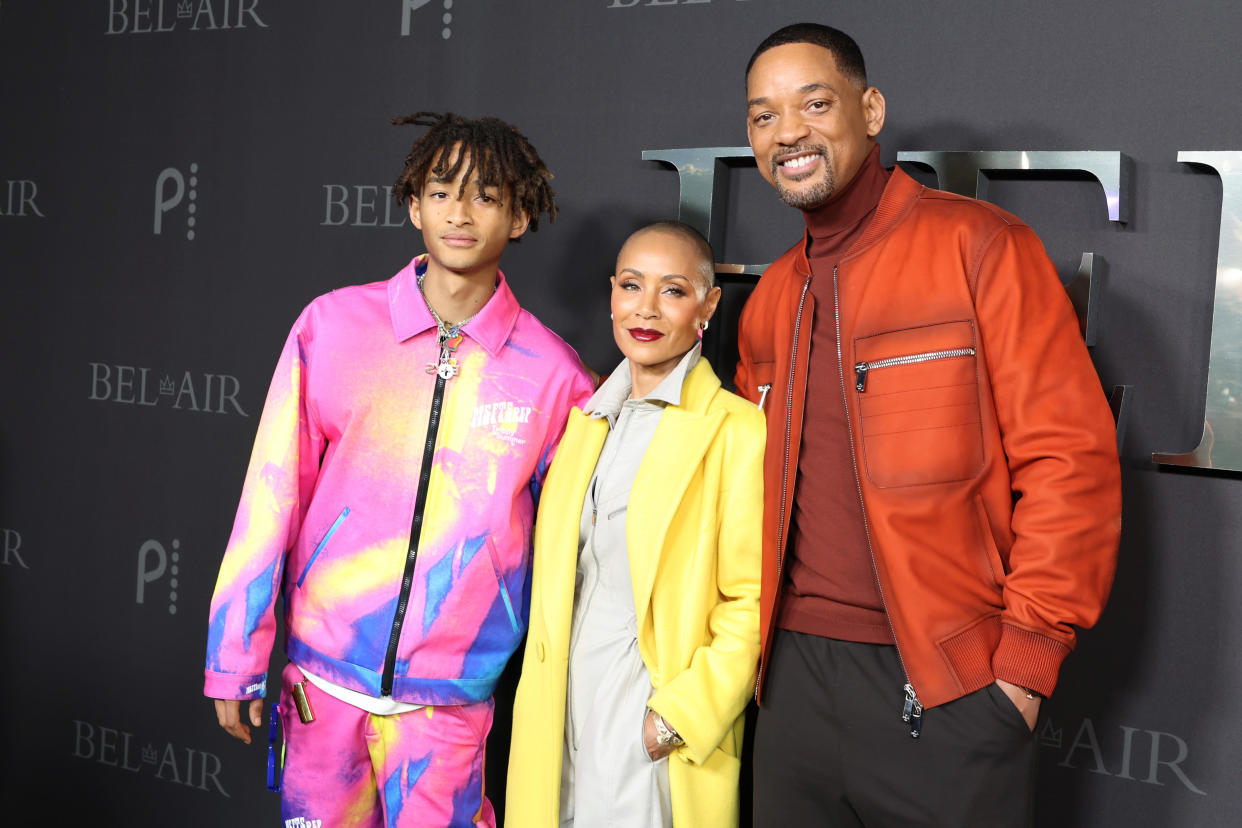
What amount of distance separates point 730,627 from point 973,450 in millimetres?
534

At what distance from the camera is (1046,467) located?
166 centimetres

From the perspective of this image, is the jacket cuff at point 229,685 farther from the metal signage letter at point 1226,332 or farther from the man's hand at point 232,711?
the metal signage letter at point 1226,332

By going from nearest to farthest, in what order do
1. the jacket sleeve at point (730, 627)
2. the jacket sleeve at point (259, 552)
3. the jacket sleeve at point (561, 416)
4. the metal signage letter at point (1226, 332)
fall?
the jacket sleeve at point (730, 627) < the metal signage letter at point (1226, 332) < the jacket sleeve at point (259, 552) < the jacket sleeve at point (561, 416)

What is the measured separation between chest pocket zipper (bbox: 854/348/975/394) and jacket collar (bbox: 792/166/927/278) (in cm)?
21

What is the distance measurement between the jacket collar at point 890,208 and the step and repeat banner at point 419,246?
1.24 ft

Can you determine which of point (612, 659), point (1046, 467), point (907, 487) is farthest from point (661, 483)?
point (1046, 467)

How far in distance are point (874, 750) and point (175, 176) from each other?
8.23 feet

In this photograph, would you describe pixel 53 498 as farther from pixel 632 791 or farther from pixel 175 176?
pixel 632 791

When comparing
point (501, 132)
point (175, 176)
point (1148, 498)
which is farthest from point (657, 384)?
point (175, 176)

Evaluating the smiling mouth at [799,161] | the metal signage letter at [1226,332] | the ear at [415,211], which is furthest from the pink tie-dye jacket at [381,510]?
the metal signage letter at [1226,332]

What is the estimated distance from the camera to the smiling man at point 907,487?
1666 millimetres

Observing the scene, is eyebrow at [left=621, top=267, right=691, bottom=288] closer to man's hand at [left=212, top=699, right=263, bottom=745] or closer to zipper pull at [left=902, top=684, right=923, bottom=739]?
zipper pull at [left=902, top=684, right=923, bottom=739]

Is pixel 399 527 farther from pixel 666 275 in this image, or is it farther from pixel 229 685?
pixel 666 275

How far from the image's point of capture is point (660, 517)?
192 cm
